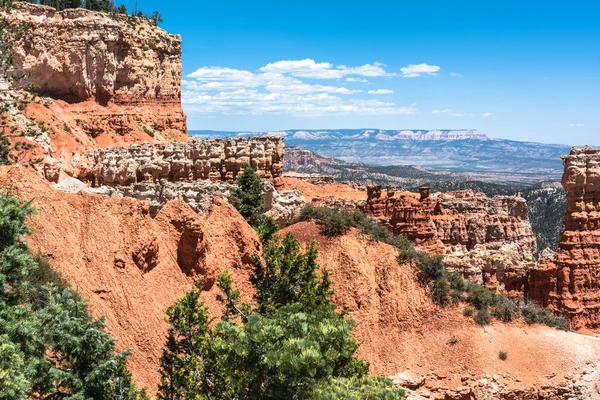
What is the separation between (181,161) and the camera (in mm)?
39469

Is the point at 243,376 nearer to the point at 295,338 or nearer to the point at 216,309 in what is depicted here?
the point at 295,338

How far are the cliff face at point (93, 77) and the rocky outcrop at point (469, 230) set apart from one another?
22.1m

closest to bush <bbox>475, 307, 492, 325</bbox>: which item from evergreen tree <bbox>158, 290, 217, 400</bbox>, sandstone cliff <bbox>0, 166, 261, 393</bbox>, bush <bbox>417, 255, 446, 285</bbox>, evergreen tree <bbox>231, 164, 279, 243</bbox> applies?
bush <bbox>417, 255, 446, 285</bbox>

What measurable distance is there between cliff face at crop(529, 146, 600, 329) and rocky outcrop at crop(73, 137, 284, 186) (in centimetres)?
2097

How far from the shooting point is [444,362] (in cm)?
2089

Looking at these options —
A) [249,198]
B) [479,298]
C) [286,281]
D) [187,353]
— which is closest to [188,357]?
[187,353]

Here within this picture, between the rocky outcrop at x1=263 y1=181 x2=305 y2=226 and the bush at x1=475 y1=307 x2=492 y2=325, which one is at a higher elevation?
the rocky outcrop at x1=263 y1=181 x2=305 y2=226

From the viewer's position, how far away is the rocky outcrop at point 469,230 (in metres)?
37.1

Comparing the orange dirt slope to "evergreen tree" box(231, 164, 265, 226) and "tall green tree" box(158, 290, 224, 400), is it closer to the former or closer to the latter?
"evergreen tree" box(231, 164, 265, 226)

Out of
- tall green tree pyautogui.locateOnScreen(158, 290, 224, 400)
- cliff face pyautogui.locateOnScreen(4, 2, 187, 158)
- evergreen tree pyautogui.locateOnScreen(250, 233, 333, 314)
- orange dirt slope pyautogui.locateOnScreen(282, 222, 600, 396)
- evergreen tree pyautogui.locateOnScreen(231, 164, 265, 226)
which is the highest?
cliff face pyautogui.locateOnScreen(4, 2, 187, 158)

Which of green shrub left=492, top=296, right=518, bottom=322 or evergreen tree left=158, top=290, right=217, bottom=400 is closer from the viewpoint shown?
evergreen tree left=158, top=290, right=217, bottom=400

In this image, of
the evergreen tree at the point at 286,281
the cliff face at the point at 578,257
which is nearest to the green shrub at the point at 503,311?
the evergreen tree at the point at 286,281

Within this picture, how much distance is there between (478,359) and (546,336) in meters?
3.25

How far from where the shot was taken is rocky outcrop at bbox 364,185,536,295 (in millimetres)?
37125
